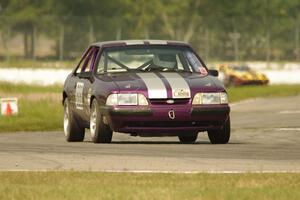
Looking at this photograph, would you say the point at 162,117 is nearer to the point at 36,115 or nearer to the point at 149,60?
the point at 149,60

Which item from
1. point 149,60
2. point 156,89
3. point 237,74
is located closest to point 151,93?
point 156,89

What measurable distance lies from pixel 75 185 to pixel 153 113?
16.7 ft

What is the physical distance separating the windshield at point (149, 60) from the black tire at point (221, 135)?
3.19 feet

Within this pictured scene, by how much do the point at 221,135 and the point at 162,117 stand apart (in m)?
1.27

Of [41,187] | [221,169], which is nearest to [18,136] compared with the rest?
[221,169]

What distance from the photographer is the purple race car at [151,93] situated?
1505 centimetres

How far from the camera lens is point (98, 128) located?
15609 millimetres

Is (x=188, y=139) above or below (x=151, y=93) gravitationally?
below

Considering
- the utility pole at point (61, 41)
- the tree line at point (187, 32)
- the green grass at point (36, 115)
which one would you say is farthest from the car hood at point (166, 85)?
the utility pole at point (61, 41)

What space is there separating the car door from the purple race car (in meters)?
0.01

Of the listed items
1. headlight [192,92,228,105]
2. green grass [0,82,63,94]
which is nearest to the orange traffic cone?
headlight [192,92,228,105]

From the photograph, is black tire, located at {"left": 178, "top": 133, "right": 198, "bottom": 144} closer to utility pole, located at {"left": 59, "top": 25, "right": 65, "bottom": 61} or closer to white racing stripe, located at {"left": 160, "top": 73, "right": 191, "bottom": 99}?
white racing stripe, located at {"left": 160, "top": 73, "right": 191, "bottom": 99}

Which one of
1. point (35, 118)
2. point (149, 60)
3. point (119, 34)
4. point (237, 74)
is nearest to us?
point (149, 60)

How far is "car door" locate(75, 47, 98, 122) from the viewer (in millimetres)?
16250
